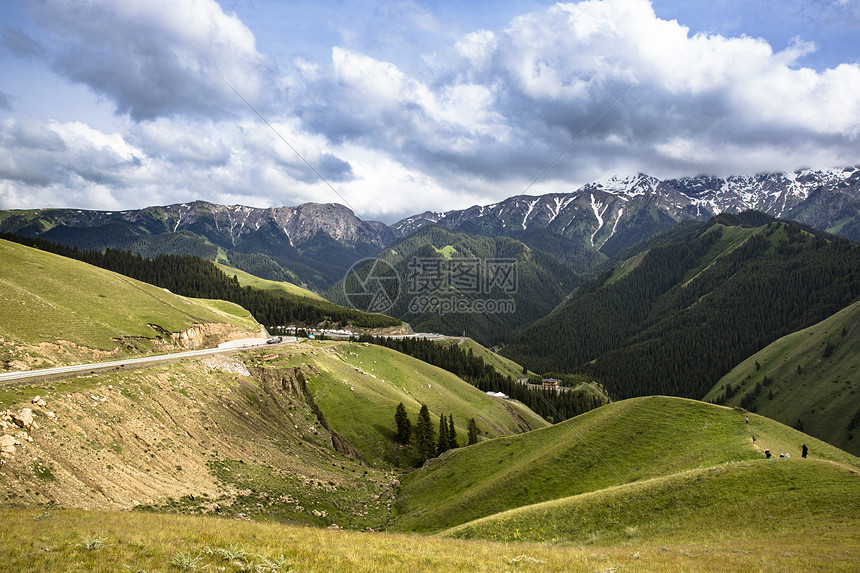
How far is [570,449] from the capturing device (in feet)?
162

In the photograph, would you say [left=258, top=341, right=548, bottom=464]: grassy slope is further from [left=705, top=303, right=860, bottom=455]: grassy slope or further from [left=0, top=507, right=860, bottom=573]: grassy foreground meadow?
[left=705, top=303, right=860, bottom=455]: grassy slope

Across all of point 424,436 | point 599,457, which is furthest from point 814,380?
point 424,436

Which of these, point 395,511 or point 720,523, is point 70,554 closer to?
point 720,523

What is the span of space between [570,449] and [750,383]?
180435 mm

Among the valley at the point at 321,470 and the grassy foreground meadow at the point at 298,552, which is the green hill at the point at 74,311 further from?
the grassy foreground meadow at the point at 298,552

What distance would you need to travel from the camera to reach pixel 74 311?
62.2 meters

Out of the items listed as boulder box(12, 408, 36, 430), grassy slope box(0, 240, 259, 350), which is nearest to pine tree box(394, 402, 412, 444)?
grassy slope box(0, 240, 259, 350)

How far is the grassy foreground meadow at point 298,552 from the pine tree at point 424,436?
46604 millimetres

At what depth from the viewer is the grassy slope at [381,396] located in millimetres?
67438

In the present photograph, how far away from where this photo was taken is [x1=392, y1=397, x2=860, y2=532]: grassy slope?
133 ft

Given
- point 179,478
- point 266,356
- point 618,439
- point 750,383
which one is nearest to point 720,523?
point 618,439

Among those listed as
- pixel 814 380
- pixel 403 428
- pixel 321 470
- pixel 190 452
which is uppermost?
pixel 814 380

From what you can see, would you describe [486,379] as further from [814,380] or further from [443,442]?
[814,380]

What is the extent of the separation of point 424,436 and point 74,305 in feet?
191
